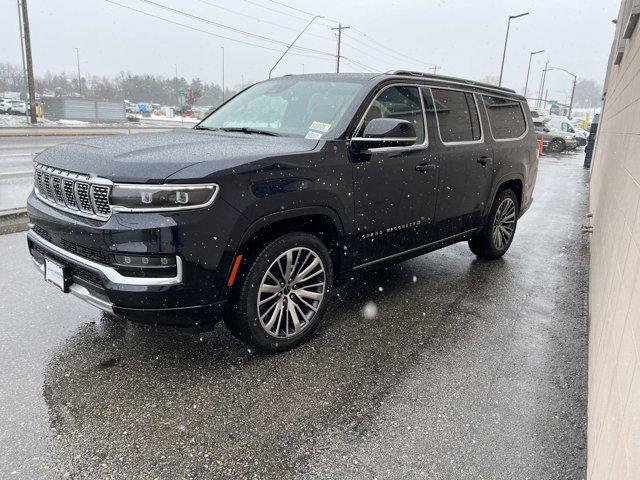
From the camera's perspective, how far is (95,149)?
3.21 meters

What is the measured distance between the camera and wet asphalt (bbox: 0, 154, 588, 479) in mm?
2441

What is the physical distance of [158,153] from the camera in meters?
3.00

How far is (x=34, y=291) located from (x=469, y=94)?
4577mm

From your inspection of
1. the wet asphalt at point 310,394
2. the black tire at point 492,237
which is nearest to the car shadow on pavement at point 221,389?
the wet asphalt at point 310,394

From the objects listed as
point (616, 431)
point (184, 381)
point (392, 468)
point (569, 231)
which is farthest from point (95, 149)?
point (569, 231)

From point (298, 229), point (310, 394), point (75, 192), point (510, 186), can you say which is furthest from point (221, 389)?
point (510, 186)

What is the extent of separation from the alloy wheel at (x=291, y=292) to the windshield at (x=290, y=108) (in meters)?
0.93

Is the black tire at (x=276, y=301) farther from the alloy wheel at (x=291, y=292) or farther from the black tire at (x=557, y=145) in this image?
the black tire at (x=557, y=145)

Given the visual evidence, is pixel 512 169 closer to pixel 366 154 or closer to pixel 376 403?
pixel 366 154

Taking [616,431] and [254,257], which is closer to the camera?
[616,431]

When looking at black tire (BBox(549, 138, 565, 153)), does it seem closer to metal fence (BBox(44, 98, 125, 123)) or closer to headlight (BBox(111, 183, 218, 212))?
headlight (BBox(111, 183, 218, 212))

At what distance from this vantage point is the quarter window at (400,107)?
3.84 m

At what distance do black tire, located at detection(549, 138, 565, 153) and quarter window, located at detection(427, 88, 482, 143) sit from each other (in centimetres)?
2700

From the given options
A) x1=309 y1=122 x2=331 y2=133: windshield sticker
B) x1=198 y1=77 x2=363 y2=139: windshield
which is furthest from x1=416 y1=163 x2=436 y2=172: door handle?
x1=309 y1=122 x2=331 y2=133: windshield sticker
